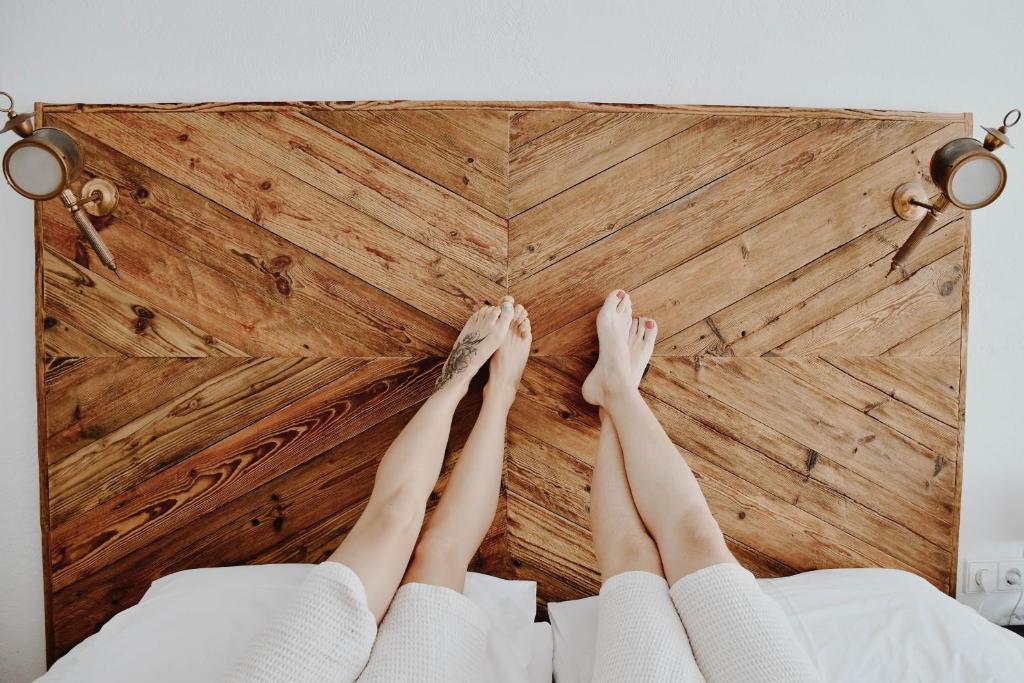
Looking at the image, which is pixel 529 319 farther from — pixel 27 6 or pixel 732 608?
pixel 27 6

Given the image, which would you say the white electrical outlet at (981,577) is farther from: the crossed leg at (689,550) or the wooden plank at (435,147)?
the wooden plank at (435,147)

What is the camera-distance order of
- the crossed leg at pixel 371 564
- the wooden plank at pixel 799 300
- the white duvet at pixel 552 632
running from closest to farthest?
the crossed leg at pixel 371 564, the white duvet at pixel 552 632, the wooden plank at pixel 799 300

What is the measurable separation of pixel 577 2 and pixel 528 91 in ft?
0.79

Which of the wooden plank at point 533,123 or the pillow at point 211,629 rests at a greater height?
the wooden plank at point 533,123

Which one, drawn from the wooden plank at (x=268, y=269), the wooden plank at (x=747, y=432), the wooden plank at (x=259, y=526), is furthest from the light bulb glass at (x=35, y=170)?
the wooden plank at (x=747, y=432)

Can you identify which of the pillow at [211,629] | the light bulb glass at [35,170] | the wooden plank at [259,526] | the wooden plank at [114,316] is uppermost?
the light bulb glass at [35,170]

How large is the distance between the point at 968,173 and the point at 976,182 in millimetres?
27

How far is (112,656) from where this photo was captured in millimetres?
938

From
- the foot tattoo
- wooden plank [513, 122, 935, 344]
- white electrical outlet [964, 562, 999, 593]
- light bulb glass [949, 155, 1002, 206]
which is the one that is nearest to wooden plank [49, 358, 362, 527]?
the foot tattoo

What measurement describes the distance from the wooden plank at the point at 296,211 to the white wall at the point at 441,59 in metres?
0.09

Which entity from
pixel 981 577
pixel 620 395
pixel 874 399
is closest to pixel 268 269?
pixel 620 395

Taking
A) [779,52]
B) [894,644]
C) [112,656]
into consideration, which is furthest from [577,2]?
[112,656]

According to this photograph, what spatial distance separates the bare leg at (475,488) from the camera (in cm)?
105

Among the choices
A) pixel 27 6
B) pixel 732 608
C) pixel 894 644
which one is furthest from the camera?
pixel 27 6
